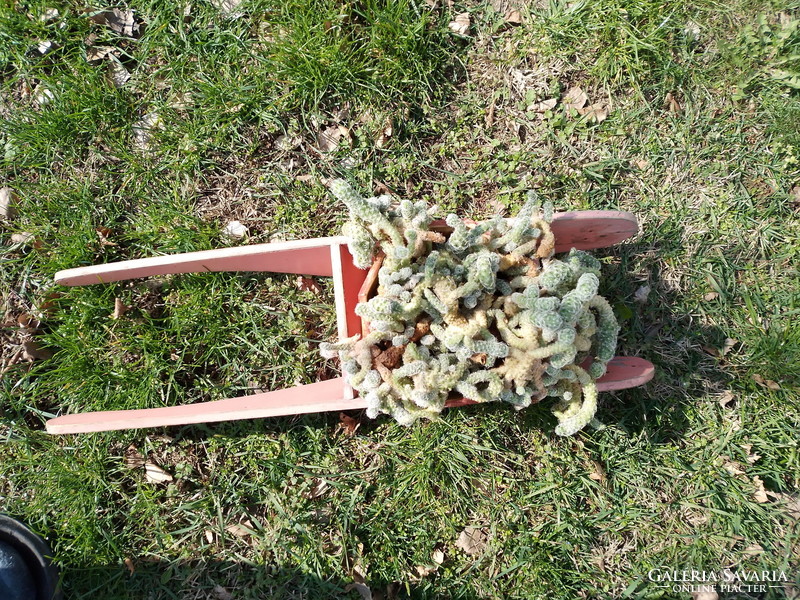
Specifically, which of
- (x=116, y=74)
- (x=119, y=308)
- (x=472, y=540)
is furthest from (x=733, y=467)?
(x=116, y=74)

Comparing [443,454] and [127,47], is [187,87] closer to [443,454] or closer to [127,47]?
[127,47]

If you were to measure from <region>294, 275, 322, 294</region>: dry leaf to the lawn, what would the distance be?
0.7 inches

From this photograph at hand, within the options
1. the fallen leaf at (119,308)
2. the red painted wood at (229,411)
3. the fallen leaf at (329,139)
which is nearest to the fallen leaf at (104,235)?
the fallen leaf at (119,308)

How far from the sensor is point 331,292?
2191 millimetres

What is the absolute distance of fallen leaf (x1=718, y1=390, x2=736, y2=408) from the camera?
2.17 metres

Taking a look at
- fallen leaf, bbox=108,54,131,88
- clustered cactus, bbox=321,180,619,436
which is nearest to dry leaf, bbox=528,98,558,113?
clustered cactus, bbox=321,180,619,436

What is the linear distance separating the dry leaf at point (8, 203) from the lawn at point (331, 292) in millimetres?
23

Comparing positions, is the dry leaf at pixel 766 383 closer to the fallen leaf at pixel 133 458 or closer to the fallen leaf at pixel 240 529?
the fallen leaf at pixel 240 529

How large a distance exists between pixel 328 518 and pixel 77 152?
1.75m

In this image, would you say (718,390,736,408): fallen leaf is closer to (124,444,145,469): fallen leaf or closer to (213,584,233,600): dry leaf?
(213,584,233,600): dry leaf

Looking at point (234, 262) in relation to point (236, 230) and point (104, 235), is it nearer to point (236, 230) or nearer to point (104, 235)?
point (236, 230)

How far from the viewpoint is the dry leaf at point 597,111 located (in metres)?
2.27

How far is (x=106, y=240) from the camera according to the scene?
2209 millimetres

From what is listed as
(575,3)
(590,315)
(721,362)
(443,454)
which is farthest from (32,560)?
(575,3)
